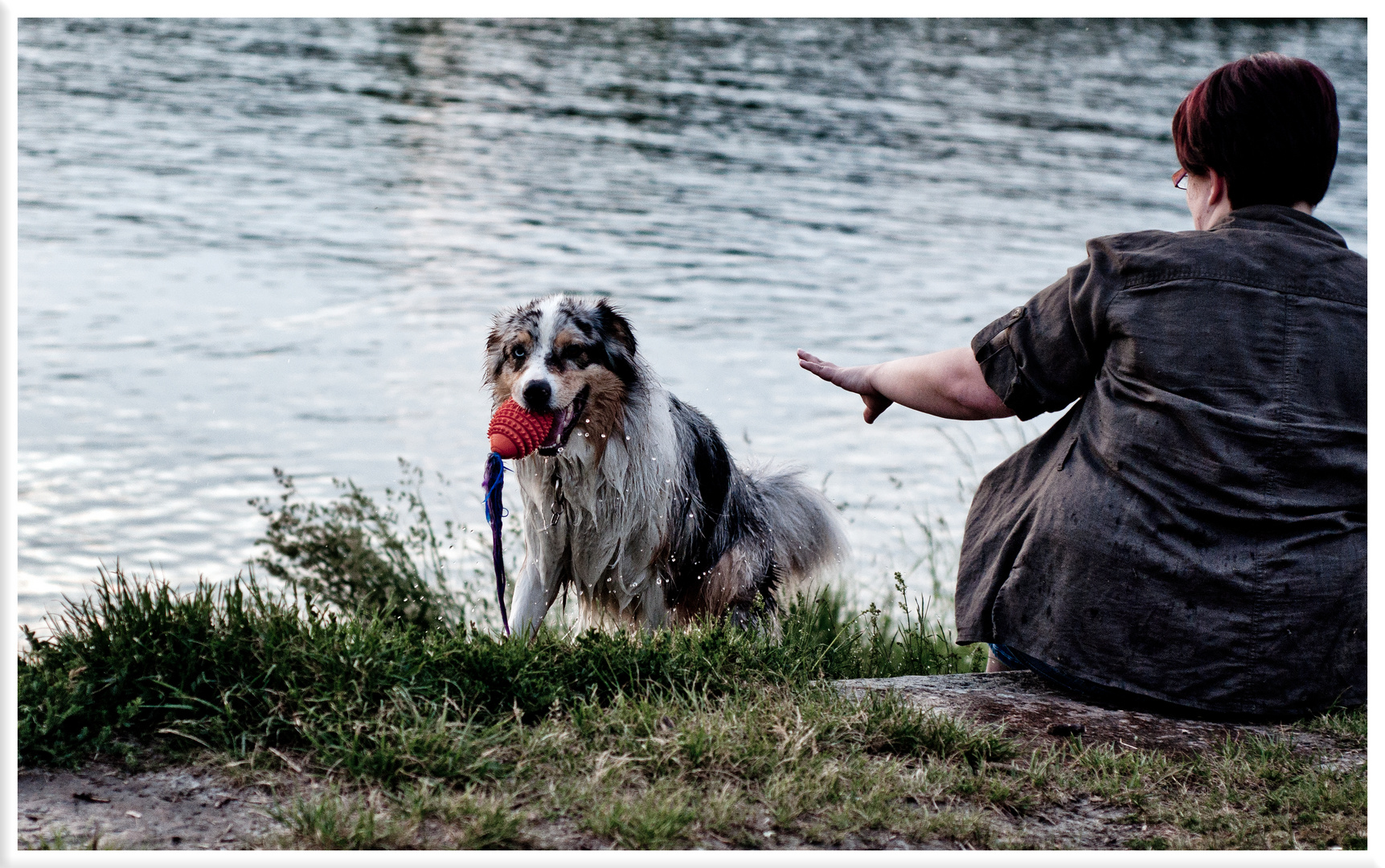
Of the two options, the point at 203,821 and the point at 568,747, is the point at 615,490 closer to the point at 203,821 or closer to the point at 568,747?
the point at 568,747

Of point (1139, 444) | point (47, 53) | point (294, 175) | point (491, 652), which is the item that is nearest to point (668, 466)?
point (491, 652)

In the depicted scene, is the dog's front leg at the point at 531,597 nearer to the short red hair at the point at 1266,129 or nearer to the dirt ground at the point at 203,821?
the dirt ground at the point at 203,821

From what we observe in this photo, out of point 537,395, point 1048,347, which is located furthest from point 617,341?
point 1048,347

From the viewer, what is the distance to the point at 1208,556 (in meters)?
3.43

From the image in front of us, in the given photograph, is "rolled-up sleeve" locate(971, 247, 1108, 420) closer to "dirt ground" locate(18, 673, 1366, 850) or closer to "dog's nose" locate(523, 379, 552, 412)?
"dirt ground" locate(18, 673, 1366, 850)

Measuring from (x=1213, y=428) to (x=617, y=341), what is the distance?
2031mm

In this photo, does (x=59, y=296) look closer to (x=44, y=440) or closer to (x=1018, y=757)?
(x=44, y=440)

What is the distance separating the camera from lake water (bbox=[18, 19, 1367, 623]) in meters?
8.50

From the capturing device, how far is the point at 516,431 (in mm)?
4348

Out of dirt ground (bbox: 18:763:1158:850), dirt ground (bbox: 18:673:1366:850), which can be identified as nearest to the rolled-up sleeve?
dirt ground (bbox: 18:673:1366:850)

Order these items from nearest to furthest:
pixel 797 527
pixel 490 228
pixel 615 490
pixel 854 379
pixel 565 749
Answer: pixel 565 749
pixel 854 379
pixel 615 490
pixel 797 527
pixel 490 228

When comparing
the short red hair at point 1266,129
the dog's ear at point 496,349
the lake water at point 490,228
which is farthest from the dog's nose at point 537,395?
the lake water at point 490,228

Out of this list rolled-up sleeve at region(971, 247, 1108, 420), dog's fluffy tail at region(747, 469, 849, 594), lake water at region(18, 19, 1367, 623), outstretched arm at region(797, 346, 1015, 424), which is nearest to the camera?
rolled-up sleeve at region(971, 247, 1108, 420)

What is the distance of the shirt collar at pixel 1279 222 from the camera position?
3.40m
